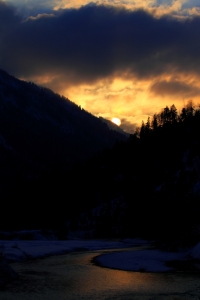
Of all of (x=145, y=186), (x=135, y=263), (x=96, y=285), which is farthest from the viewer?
(x=145, y=186)

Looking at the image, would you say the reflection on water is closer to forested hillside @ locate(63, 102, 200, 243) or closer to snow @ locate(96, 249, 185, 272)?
snow @ locate(96, 249, 185, 272)

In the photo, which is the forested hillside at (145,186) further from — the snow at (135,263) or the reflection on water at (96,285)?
the reflection on water at (96,285)

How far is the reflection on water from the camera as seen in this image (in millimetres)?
23828

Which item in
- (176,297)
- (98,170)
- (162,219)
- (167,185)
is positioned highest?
(98,170)

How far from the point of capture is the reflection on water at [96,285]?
23.8m

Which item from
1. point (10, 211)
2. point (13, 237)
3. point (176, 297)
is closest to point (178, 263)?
point (176, 297)

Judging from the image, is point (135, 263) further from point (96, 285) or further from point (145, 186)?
point (145, 186)

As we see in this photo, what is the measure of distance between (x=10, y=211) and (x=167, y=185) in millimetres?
63343

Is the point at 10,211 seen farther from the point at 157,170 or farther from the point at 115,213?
the point at 157,170

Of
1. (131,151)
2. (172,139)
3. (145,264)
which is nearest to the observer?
(145,264)

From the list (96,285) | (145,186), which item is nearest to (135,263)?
(96,285)

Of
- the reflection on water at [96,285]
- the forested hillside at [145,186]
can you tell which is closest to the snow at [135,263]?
the reflection on water at [96,285]

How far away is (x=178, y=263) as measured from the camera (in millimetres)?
42219

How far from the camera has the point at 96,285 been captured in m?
27.5
